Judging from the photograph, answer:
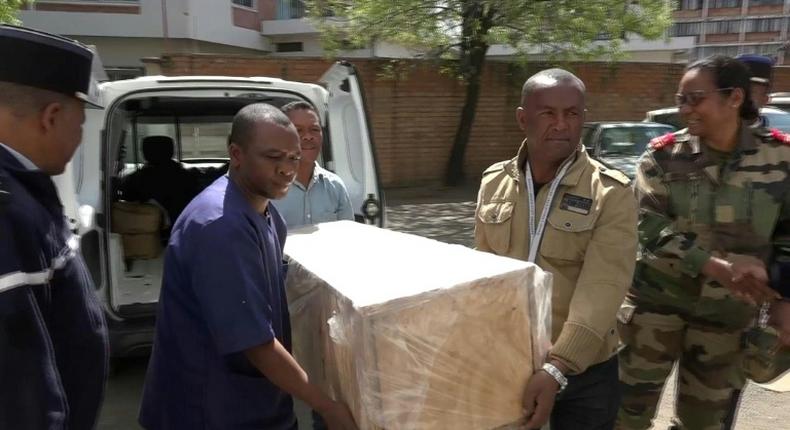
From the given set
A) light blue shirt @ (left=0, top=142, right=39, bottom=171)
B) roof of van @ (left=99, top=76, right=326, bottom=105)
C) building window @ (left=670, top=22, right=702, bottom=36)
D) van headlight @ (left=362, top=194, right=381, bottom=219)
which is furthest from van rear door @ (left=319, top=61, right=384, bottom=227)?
building window @ (left=670, top=22, right=702, bottom=36)

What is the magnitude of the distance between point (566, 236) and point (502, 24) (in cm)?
1002

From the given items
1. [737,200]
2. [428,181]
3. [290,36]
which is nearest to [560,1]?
[428,181]

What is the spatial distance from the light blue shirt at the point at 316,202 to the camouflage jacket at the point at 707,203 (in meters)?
1.37

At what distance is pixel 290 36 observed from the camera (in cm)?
2331

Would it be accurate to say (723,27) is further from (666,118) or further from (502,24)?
(502,24)

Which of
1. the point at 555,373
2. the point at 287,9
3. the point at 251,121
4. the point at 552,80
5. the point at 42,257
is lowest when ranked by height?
the point at 555,373

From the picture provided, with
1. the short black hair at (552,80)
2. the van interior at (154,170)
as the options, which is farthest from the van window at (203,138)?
the short black hair at (552,80)

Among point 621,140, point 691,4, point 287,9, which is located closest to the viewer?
point 621,140

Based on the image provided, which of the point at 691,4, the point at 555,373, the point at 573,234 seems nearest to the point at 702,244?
the point at 573,234

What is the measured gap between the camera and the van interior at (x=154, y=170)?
4227mm

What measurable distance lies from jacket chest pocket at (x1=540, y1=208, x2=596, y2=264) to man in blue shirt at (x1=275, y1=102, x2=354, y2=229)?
1265 millimetres

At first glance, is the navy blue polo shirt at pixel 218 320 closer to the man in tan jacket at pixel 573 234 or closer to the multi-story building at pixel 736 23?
the man in tan jacket at pixel 573 234

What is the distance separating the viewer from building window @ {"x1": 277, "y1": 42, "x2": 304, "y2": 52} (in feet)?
77.8

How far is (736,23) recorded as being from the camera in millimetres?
63938
